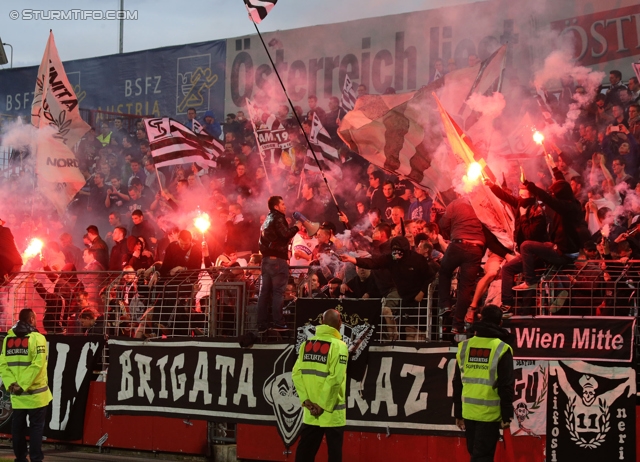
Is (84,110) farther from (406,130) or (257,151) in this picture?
(406,130)

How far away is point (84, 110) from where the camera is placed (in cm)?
2161

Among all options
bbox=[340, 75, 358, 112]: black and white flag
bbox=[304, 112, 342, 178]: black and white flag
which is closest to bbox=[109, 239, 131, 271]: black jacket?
bbox=[304, 112, 342, 178]: black and white flag

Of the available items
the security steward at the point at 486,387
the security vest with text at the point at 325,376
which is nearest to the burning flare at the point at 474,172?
the security steward at the point at 486,387

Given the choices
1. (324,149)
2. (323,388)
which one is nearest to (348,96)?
(324,149)

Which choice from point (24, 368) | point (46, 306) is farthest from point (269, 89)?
point (24, 368)

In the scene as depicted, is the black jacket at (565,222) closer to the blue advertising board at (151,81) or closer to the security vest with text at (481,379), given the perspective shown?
the security vest with text at (481,379)

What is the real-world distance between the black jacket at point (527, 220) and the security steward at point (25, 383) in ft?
19.4

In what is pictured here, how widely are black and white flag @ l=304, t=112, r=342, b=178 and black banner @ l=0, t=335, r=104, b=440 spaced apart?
19.5 feet

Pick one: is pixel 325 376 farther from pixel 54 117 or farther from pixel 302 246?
pixel 54 117

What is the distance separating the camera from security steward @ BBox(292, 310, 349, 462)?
8797 mm

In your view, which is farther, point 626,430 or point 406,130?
point 406,130

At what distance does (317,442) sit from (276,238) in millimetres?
3381

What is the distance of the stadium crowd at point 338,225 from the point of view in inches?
410

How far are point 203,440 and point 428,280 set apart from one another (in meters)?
3.87
